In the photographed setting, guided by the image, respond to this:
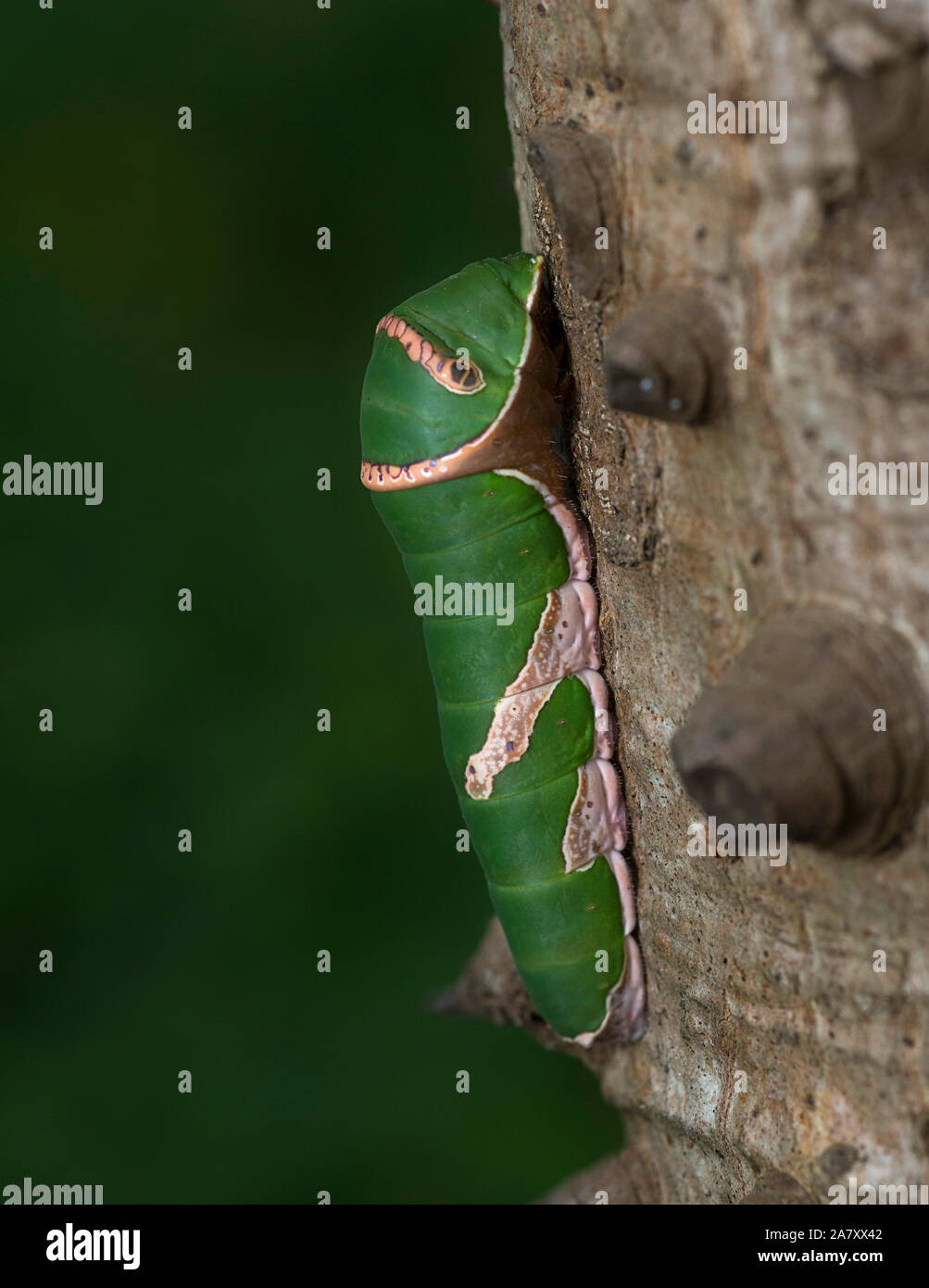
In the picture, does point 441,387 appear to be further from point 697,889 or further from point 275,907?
point 275,907

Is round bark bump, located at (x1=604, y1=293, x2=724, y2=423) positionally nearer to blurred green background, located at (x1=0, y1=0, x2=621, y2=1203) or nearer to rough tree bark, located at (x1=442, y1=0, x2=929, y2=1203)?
rough tree bark, located at (x1=442, y1=0, x2=929, y2=1203)

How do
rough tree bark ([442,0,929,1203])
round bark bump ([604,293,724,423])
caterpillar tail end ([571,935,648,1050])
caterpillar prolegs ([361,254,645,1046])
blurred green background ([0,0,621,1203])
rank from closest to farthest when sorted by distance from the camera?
rough tree bark ([442,0,929,1203]) → round bark bump ([604,293,724,423]) → caterpillar prolegs ([361,254,645,1046]) → caterpillar tail end ([571,935,648,1050]) → blurred green background ([0,0,621,1203])

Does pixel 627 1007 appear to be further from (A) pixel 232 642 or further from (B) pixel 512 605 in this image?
(A) pixel 232 642

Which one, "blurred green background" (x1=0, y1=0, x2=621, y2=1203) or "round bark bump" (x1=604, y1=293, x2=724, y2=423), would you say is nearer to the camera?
"round bark bump" (x1=604, y1=293, x2=724, y2=423)

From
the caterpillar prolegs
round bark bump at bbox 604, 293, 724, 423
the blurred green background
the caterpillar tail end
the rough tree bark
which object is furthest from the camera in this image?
the blurred green background

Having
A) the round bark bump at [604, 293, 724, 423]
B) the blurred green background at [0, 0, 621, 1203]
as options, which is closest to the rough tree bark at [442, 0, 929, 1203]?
the round bark bump at [604, 293, 724, 423]
